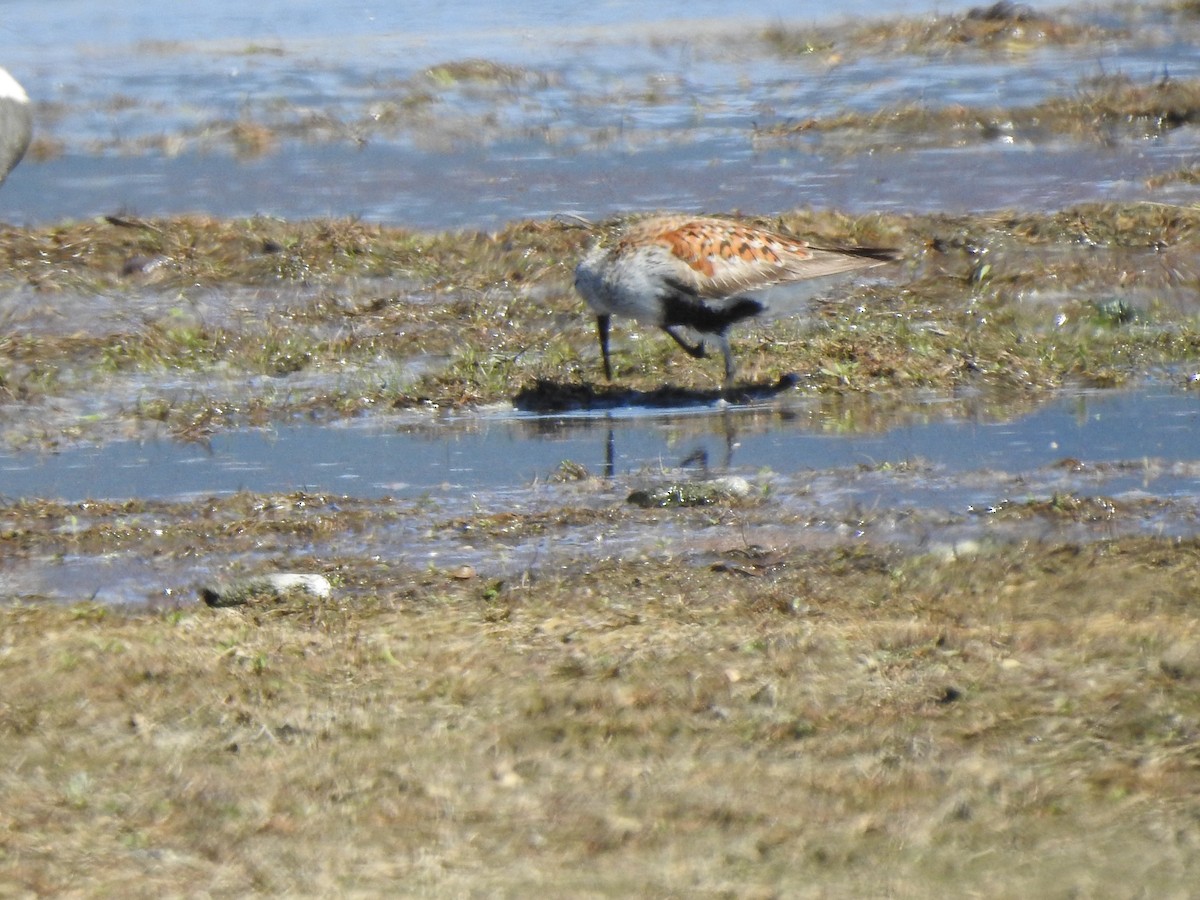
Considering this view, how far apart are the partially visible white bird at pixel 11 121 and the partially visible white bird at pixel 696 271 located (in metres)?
2.87

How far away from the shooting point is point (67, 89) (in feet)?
70.8

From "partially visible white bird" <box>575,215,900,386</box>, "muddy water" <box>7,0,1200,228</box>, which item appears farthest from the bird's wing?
"muddy water" <box>7,0,1200,228</box>

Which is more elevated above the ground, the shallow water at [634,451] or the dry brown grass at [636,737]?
the dry brown grass at [636,737]

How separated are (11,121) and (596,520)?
4.08 metres

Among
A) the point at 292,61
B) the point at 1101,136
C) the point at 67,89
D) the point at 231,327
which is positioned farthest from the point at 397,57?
the point at 231,327

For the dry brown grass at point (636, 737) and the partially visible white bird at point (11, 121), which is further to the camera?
the partially visible white bird at point (11, 121)

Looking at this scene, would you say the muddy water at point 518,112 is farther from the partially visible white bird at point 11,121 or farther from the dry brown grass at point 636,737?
the dry brown grass at point 636,737

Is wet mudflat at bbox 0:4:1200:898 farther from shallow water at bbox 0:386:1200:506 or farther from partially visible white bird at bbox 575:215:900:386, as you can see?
partially visible white bird at bbox 575:215:900:386

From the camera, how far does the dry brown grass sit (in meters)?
4.57

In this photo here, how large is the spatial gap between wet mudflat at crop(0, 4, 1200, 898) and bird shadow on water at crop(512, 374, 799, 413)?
0.09 ft

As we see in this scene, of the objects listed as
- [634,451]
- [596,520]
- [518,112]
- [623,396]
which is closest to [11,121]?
[623,396]

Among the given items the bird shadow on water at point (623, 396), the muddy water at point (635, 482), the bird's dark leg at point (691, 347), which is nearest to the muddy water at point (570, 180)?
the muddy water at point (635, 482)

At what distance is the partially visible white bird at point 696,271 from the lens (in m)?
10.0

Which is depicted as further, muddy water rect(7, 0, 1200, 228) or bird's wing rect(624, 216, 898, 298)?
muddy water rect(7, 0, 1200, 228)
